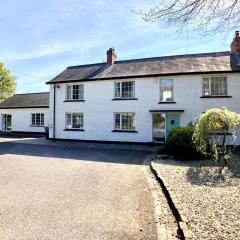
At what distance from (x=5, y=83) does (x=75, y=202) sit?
2123 inches

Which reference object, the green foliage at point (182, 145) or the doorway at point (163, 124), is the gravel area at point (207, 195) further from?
the doorway at point (163, 124)

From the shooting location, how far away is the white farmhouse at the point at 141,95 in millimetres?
21531

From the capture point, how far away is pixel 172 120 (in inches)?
877

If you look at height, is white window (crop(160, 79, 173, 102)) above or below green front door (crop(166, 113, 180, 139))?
above

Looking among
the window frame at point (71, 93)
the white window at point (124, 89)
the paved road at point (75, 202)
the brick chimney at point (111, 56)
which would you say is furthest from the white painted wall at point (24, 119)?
the paved road at point (75, 202)

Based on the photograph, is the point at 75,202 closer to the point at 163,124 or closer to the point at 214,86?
the point at 163,124

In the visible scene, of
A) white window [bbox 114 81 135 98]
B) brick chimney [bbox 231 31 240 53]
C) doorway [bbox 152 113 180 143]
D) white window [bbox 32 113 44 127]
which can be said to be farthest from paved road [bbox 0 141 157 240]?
white window [bbox 32 113 44 127]

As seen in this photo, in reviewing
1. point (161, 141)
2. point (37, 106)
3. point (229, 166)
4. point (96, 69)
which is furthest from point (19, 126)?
point (229, 166)

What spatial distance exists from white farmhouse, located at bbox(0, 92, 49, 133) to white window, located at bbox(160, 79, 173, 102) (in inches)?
636

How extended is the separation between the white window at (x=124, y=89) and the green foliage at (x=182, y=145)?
8288 mm

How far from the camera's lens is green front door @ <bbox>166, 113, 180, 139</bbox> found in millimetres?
22125

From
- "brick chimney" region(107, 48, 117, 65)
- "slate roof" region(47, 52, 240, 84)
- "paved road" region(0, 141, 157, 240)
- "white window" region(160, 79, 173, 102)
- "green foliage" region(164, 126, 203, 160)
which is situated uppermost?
"brick chimney" region(107, 48, 117, 65)

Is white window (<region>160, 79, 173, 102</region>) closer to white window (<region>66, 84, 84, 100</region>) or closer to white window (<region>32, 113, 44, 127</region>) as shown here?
white window (<region>66, 84, 84, 100</region>)

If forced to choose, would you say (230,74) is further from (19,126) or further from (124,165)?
(19,126)
